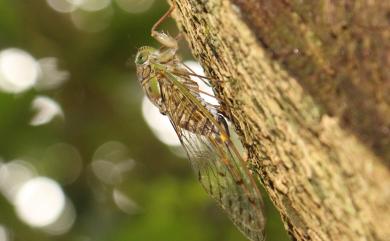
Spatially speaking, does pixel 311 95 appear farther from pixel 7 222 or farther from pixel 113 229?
pixel 7 222

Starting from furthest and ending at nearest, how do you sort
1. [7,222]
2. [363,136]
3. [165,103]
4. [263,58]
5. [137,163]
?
[137,163] < [7,222] < [165,103] < [263,58] < [363,136]

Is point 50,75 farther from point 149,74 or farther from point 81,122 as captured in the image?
point 149,74

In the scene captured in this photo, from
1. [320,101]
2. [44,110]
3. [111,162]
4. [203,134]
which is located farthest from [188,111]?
[111,162]

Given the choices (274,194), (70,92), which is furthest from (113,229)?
(274,194)

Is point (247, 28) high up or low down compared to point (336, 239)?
up

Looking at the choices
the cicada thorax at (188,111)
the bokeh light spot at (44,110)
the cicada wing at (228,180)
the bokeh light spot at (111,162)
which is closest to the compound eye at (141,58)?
the cicada thorax at (188,111)

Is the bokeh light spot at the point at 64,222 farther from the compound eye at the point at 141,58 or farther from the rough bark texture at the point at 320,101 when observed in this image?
the rough bark texture at the point at 320,101

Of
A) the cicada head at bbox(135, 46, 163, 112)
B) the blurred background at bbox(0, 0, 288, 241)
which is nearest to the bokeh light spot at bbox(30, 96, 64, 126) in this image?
the blurred background at bbox(0, 0, 288, 241)
